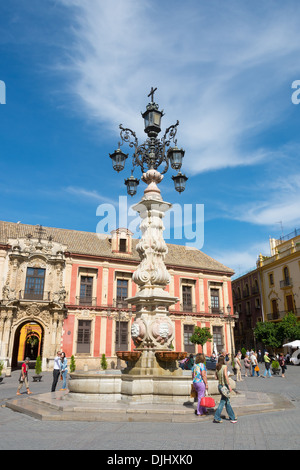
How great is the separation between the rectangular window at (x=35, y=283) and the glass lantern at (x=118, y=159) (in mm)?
19684

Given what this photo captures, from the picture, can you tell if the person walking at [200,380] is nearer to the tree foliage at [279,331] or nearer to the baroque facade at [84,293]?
the baroque facade at [84,293]

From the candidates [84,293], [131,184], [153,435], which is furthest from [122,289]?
[153,435]

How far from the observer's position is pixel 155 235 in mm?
10133

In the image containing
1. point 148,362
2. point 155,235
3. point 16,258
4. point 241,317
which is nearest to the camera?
point 148,362

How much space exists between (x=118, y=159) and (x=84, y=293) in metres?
20.7

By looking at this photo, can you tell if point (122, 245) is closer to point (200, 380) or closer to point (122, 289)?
point (122, 289)

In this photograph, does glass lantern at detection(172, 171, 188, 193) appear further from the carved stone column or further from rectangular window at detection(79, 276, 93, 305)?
rectangular window at detection(79, 276, 93, 305)

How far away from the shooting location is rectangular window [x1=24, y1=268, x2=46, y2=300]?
27406mm

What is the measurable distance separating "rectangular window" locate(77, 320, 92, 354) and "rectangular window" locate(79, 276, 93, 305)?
1.64 m

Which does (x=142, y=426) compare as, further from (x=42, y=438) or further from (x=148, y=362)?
(x=148, y=362)

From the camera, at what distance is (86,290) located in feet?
97.6

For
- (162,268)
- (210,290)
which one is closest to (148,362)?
(162,268)

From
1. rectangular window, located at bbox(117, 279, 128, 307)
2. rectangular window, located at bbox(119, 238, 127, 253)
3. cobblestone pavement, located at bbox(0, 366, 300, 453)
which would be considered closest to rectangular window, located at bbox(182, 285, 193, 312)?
rectangular window, located at bbox(117, 279, 128, 307)

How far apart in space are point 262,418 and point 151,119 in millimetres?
8545
